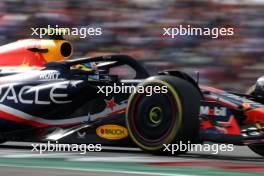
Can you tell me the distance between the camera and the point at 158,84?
6.54 m

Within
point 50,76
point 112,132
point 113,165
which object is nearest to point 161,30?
point 50,76

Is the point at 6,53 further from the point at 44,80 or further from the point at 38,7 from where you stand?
the point at 38,7

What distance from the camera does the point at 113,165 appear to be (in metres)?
5.42

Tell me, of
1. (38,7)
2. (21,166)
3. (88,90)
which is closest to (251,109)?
(88,90)

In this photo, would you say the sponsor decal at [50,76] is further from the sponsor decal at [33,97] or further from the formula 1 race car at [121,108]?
the sponsor decal at [33,97]

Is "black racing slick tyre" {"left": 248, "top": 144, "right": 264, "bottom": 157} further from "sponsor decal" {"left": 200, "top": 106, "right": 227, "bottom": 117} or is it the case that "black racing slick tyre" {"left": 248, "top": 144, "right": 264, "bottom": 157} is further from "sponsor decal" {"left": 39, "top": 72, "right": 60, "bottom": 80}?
"sponsor decal" {"left": 39, "top": 72, "right": 60, "bottom": 80}

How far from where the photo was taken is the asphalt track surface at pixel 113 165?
4766 millimetres

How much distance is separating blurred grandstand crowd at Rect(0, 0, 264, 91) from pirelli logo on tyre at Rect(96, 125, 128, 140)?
391cm

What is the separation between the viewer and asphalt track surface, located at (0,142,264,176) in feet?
15.6

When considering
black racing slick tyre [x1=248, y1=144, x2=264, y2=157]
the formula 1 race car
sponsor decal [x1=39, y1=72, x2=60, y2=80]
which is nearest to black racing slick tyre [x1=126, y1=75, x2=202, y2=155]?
the formula 1 race car

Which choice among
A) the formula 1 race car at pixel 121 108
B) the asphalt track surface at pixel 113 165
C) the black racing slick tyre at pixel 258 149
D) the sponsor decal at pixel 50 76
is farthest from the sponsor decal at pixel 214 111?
the sponsor decal at pixel 50 76

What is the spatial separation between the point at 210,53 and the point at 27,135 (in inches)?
169

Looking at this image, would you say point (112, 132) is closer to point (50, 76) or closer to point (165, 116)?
point (165, 116)

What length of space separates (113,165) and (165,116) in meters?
1.22
